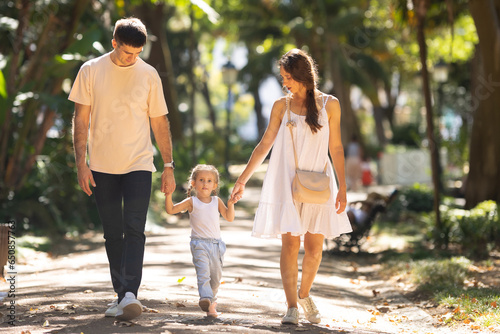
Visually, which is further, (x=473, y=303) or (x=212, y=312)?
(x=473, y=303)

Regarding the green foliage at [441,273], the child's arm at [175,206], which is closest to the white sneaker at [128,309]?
the child's arm at [175,206]

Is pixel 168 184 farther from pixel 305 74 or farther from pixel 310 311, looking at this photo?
pixel 310 311

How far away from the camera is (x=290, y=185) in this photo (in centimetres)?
574

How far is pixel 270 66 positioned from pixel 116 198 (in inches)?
1157

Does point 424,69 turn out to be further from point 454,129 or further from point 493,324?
point 454,129

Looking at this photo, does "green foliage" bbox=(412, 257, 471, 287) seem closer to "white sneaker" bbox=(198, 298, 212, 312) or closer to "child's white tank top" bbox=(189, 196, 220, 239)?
"child's white tank top" bbox=(189, 196, 220, 239)

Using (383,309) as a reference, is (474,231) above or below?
above

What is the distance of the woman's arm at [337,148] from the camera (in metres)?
5.85

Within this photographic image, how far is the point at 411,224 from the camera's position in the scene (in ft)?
51.9

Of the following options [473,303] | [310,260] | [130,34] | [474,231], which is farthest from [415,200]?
[130,34]

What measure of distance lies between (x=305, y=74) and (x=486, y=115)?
7.25 m

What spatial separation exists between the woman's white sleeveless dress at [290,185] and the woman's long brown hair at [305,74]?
68 mm

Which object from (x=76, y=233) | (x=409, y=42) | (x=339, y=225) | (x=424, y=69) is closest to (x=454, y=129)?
(x=424, y=69)

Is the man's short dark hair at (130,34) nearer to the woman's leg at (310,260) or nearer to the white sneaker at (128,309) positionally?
the white sneaker at (128,309)
